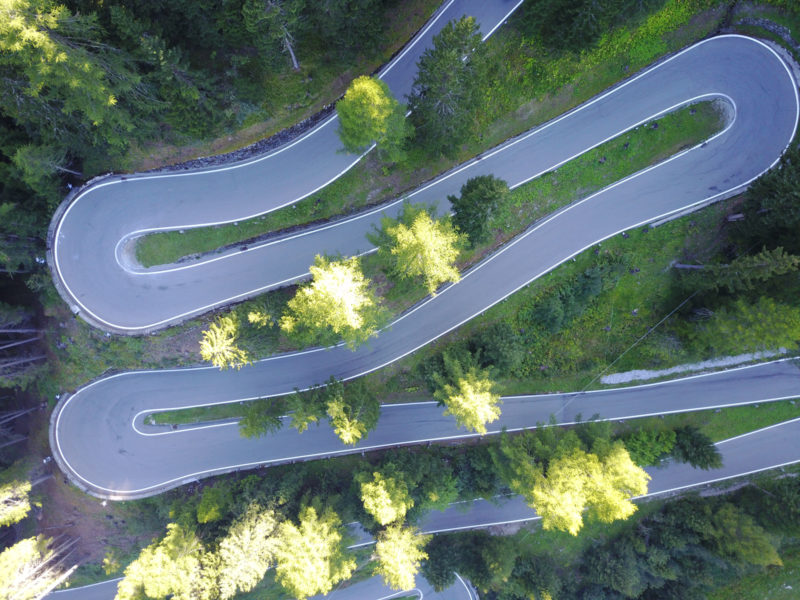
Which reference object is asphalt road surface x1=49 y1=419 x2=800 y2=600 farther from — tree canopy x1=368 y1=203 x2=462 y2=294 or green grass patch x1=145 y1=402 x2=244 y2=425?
tree canopy x1=368 y1=203 x2=462 y2=294

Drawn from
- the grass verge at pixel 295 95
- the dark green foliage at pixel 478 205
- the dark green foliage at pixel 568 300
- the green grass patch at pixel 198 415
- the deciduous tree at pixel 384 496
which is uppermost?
the grass verge at pixel 295 95

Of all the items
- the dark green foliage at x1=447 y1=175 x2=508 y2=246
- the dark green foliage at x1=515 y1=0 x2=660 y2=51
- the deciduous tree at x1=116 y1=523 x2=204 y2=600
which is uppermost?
the dark green foliage at x1=515 y1=0 x2=660 y2=51

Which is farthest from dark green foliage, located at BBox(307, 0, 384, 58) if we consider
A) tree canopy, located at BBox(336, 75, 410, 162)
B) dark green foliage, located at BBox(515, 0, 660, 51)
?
dark green foliage, located at BBox(515, 0, 660, 51)

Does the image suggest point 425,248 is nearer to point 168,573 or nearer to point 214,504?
point 214,504

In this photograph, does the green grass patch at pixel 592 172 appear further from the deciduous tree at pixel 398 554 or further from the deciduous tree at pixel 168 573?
the deciduous tree at pixel 168 573

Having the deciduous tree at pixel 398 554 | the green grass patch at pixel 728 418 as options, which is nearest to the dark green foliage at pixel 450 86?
the deciduous tree at pixel 398 554
